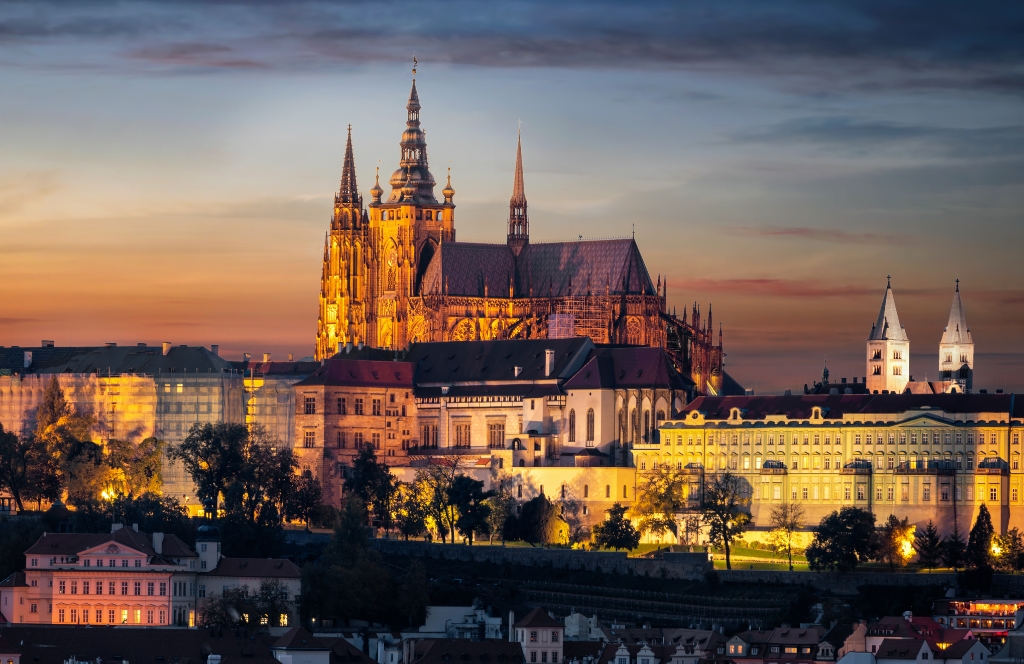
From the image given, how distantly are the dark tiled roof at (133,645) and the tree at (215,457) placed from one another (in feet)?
135

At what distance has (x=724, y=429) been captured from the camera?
169000 millimetres

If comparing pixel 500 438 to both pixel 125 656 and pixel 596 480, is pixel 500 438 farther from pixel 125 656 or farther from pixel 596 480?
pixel 125 656

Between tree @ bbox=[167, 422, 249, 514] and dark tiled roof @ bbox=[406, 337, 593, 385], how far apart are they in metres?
19.6

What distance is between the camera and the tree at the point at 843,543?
14725 centimetres

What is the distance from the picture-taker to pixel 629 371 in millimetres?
180125

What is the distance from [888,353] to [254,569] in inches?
2466

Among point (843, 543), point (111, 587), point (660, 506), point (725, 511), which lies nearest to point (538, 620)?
point (111, 587)

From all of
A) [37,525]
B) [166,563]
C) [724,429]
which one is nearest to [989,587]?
[724,429]

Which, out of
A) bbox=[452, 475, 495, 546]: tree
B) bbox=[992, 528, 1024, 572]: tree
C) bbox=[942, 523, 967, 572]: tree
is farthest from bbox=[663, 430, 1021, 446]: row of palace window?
bbox=[452, 475, 495, 546]: tree

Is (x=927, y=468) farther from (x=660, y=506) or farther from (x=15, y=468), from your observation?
(x=15, y=468)

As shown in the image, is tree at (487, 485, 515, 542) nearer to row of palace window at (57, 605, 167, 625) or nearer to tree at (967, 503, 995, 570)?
tree at (967, 503, 995, 570)

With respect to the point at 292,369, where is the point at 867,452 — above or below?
below

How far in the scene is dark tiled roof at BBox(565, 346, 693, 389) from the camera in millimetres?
178875

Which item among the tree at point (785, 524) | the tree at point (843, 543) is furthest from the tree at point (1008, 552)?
the tree at point (785, 524)
